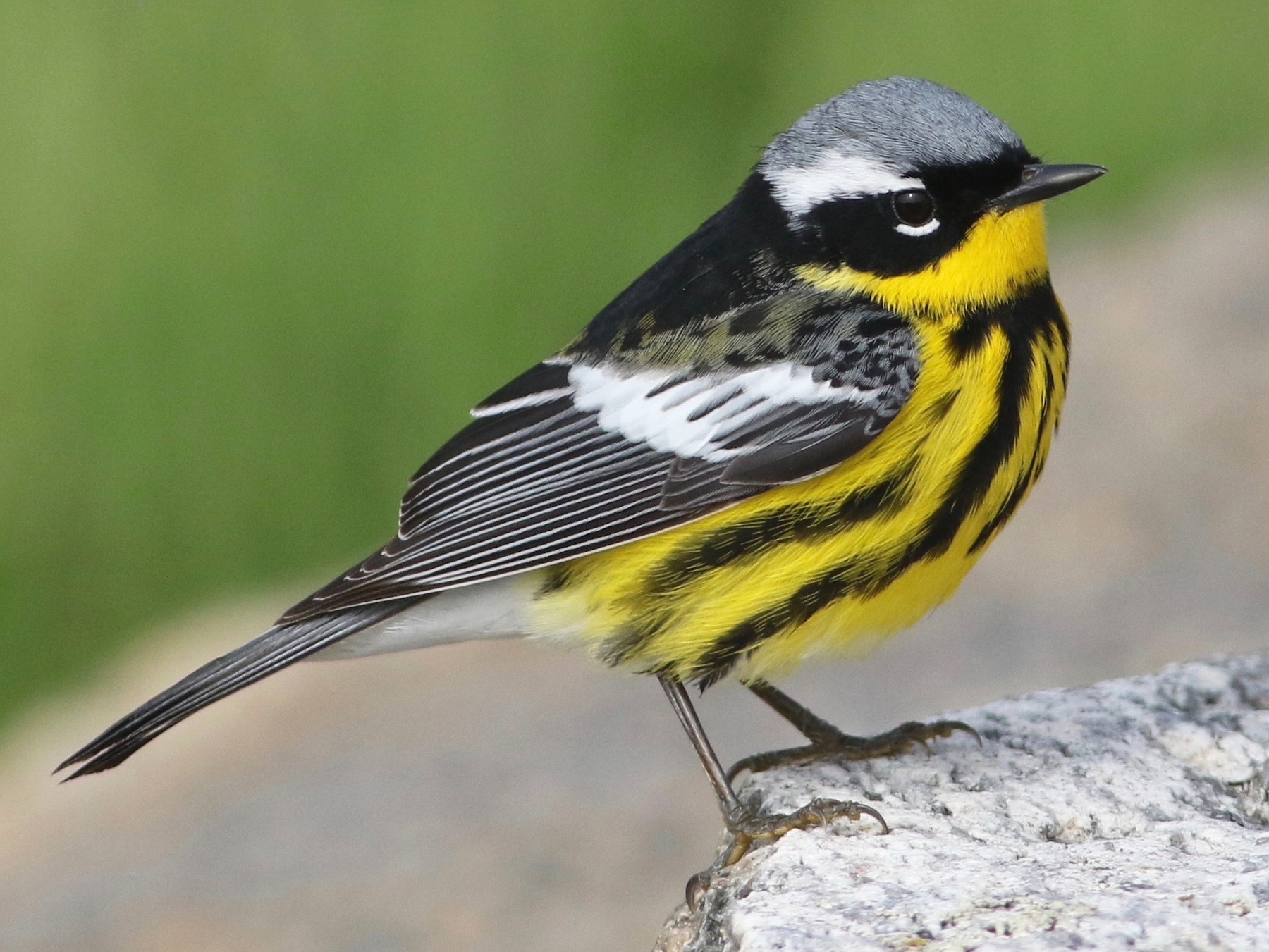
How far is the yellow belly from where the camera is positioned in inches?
151

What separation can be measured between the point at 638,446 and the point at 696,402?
17cm

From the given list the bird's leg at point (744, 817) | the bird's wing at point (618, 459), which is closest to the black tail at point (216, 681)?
the bird's wing at point (618, 459)

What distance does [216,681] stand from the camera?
Result: 4148mm

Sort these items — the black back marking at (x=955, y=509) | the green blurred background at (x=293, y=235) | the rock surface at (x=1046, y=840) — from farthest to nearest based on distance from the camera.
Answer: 1. the green blurred background at (x=293, y=235)
2. the black back marking at (x=955, y=509)
3. the rock surface at (x=1046, y=840)

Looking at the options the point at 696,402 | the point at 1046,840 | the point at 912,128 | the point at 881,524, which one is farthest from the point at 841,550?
the point at 912,128

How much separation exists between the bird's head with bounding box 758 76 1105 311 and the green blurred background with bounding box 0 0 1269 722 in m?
3.79

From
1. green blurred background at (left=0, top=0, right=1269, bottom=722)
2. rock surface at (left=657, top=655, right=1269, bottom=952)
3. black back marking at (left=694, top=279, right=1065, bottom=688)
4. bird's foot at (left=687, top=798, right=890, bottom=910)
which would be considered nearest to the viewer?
rock surface at (left=657, top=655, right=1269, bottom=952)

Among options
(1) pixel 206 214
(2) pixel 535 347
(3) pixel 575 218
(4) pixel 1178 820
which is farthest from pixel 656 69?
(4) pixel 1178 820

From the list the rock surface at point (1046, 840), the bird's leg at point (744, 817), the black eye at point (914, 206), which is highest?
the black eye at point (914, 206)

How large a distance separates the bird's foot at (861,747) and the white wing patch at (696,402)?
29.8 inches

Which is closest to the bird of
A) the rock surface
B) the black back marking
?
the black back marking

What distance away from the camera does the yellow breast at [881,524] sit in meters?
3.84

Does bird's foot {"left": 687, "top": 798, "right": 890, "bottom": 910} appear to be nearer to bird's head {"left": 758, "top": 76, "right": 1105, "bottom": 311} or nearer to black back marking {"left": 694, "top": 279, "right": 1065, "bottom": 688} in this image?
black back marking {"left": 694, "top": 279, "right": 1065, "bottom": 688}

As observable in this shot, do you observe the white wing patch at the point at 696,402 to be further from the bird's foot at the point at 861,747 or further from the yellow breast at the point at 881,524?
the bird's foot at the point at 861,747
